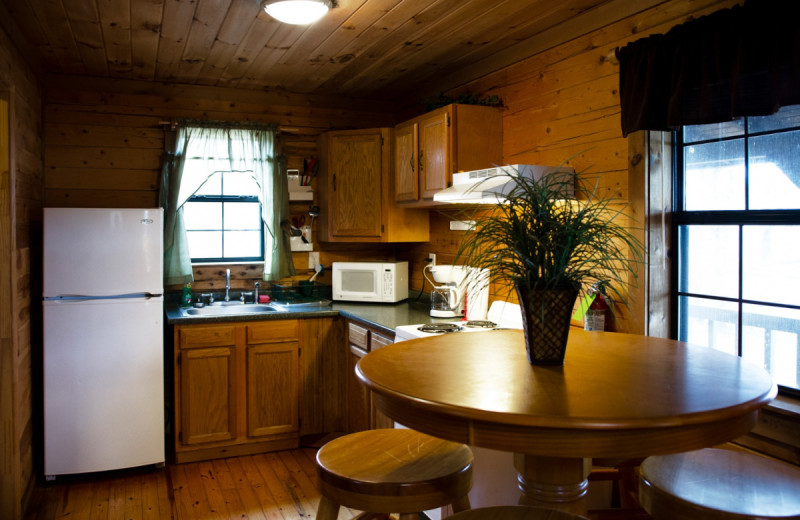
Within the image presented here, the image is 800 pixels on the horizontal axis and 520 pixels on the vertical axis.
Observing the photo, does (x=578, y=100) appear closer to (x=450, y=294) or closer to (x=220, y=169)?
(x=450, y=294)

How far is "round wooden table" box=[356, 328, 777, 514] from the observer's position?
3.92 feet

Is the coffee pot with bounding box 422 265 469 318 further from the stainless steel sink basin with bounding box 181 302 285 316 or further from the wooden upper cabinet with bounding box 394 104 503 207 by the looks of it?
the stainless steel sink basin with bounding box 181 302 285 316

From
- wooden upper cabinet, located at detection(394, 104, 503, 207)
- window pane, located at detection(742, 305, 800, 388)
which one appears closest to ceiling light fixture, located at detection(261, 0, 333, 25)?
wooden upper cabinet, located at detection(394, 104, 503, 207)

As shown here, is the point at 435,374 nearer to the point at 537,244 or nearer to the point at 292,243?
the point at 537,244

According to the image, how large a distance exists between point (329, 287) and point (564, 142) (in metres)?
2.23

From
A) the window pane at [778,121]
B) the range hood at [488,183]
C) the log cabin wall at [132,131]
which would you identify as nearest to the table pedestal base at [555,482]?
the range hood at [488,183]

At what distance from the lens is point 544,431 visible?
120 cm

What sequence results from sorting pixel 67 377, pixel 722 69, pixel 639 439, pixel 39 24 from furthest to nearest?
pixel 67 377, pixel 39 24, pixel 722 69, pixel 639 439

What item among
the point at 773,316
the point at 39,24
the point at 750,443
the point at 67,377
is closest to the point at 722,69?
the point at 773,316

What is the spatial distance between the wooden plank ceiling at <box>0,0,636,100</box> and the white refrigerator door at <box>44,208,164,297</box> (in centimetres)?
90

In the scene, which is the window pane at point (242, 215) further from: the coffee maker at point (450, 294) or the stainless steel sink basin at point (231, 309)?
the coffee maker at point (450, 294)

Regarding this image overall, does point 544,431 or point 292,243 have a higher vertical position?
point 292,243

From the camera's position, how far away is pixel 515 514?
1348 millimetres

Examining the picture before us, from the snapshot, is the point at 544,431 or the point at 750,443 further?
the point at 750,443
